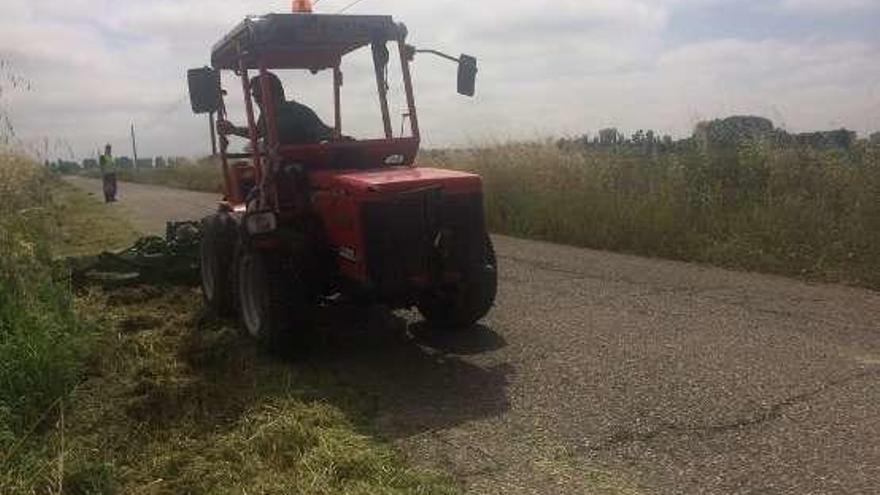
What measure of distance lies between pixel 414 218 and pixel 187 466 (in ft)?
7.16

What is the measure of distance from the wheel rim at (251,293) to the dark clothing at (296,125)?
908mm

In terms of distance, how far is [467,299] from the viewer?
625 centimetres

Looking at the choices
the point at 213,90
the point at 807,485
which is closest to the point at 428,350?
the point at 213,90

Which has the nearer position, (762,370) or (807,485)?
(807,485)

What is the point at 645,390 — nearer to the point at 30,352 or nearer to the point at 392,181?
the point at 392,181

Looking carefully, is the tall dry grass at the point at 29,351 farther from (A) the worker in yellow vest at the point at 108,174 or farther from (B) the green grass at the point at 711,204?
(A) the worker in yellow vest at the point at 108,174

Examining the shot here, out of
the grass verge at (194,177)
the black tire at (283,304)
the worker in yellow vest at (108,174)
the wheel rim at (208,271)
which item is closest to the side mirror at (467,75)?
the black tire at (283,304)

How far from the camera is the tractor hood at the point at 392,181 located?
17.7 ft

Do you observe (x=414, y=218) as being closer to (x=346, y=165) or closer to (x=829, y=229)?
(x=346, y=165)

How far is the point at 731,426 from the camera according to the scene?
4398 mm

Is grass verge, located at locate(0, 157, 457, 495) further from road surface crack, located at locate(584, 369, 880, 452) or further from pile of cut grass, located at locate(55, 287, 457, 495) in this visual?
road surface crack, located at locate(584, 369, 880, 452)

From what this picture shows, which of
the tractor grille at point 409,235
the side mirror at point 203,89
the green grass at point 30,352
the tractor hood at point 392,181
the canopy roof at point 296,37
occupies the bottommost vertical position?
the green grass at point 30,352

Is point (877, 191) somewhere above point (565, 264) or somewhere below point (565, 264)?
above

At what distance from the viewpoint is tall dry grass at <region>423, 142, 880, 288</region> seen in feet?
30.0
